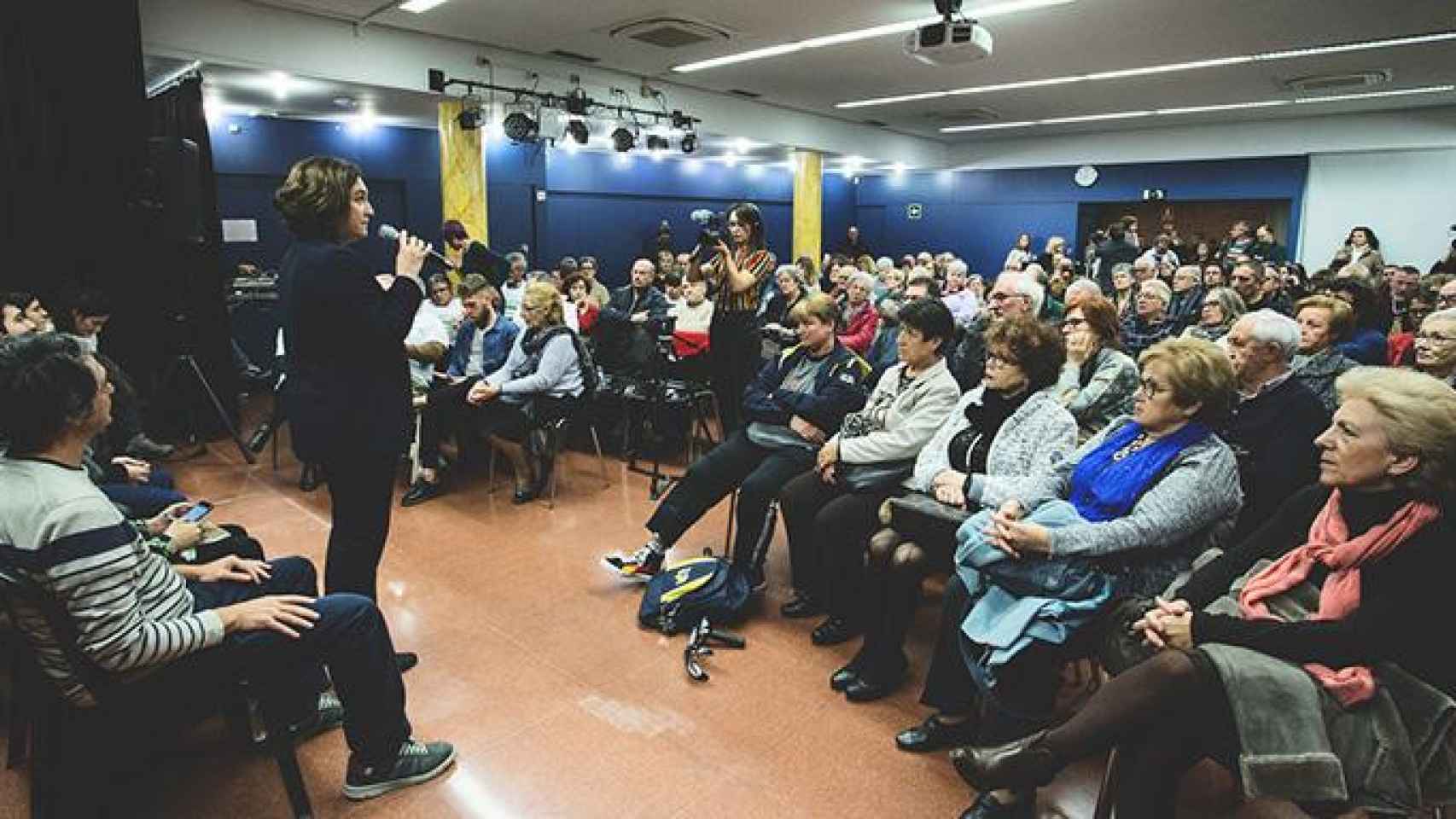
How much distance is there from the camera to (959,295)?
7.43 m

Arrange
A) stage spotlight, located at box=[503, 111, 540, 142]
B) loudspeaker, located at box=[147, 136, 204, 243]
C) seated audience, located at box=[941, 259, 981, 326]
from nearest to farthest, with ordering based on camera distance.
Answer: loudspeaker, located at box=[147, 136, 204, 243], seated audience, located at box=[941, 259, 981, 326], stage spotlight, located at box=[503, 111, 540, 142]

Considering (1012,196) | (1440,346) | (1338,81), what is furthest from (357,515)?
(1012,196)

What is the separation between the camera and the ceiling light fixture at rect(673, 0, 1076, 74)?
6.50 metres

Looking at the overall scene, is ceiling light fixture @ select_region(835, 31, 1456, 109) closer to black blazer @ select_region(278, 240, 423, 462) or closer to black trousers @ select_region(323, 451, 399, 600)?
black blazer @ select_region(278, 240, 423, 462)

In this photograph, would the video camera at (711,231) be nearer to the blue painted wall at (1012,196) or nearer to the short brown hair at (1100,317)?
the short brown hair at (1100,317)

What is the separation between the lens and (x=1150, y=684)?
1702 millimetres

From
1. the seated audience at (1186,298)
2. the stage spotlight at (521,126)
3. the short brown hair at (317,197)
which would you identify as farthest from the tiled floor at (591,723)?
the stage spotlight at (521,126)

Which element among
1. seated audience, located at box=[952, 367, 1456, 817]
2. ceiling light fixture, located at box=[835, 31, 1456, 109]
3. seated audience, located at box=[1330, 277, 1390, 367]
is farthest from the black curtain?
Result: ceiling light fixture, located at box=[835, 31, 1456, 109]

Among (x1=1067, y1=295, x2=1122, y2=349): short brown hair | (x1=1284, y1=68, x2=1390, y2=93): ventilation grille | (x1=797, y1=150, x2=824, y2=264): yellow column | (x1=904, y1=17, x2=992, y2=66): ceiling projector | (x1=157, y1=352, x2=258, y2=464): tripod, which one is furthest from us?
(x1=797, y1=150, x2=824, y2=264): yellow column

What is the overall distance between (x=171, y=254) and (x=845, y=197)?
13315 mm

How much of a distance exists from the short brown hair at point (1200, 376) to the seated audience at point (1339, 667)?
0.34 metres

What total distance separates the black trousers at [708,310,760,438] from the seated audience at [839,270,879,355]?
3.38 feet

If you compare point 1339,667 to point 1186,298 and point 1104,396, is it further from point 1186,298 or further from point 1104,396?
point 1186,298

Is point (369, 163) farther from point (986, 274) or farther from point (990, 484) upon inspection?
point (986, 274)
